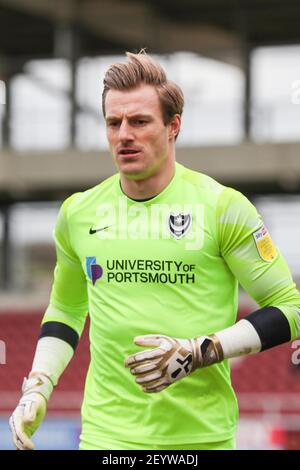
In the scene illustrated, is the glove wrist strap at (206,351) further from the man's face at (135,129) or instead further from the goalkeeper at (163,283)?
the man's face at (135,129)

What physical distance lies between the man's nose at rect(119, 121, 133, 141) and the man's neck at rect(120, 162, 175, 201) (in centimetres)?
23

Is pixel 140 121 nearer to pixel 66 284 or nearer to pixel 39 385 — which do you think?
pixel 66 284

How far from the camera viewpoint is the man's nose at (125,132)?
457cm

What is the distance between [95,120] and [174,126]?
15.1 metres

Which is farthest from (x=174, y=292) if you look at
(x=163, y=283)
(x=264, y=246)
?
(x=264, y=246)

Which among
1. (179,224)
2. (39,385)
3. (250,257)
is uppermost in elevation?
(179,224)

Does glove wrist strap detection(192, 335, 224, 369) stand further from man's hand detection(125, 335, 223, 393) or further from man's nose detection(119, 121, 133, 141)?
man's nose detection(119, 121, 133, 141)

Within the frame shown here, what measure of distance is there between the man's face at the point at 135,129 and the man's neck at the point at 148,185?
8 cm

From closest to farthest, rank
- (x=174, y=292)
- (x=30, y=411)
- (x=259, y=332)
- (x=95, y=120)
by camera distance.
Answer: (x=259, y=332) < (x=174, y=292) < (x=30, y=411) < (x=95, y=120)

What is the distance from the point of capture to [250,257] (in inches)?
182

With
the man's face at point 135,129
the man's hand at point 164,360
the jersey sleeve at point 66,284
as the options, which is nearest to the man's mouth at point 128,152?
the man's face at point 135,129
